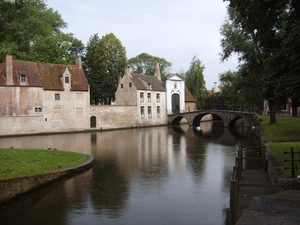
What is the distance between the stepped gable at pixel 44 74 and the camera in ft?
115

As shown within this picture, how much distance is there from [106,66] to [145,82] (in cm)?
672

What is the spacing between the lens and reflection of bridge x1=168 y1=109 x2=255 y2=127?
140 ft

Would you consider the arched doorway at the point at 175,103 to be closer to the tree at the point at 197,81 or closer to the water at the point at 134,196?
the tree at the point at 197,81

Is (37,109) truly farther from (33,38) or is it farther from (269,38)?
(269,38)

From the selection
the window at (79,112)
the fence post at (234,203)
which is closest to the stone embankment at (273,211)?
the fence post at (234,203)

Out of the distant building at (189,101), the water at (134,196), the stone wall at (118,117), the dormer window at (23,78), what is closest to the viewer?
the water at (134,196)

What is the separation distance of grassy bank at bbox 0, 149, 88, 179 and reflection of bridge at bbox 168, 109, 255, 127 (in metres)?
30.0

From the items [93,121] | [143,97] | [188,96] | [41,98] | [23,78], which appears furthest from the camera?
[188,96]

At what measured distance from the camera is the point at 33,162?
13797 millimetres

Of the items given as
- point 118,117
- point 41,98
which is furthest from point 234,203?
point 118,117

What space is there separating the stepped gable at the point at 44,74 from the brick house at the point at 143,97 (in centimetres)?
917

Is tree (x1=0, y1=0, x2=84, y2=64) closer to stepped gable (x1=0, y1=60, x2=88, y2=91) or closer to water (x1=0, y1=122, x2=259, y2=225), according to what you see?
stepped gable (x1=0, y1=60, x2=88, y2=91)

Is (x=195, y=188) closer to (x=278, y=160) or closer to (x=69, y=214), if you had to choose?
(x=278, y=160)

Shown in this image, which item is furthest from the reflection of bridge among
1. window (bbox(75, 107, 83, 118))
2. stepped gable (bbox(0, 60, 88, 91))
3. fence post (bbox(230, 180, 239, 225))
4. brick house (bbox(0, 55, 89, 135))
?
fence post (bbox(230, 180, 239, 225))
